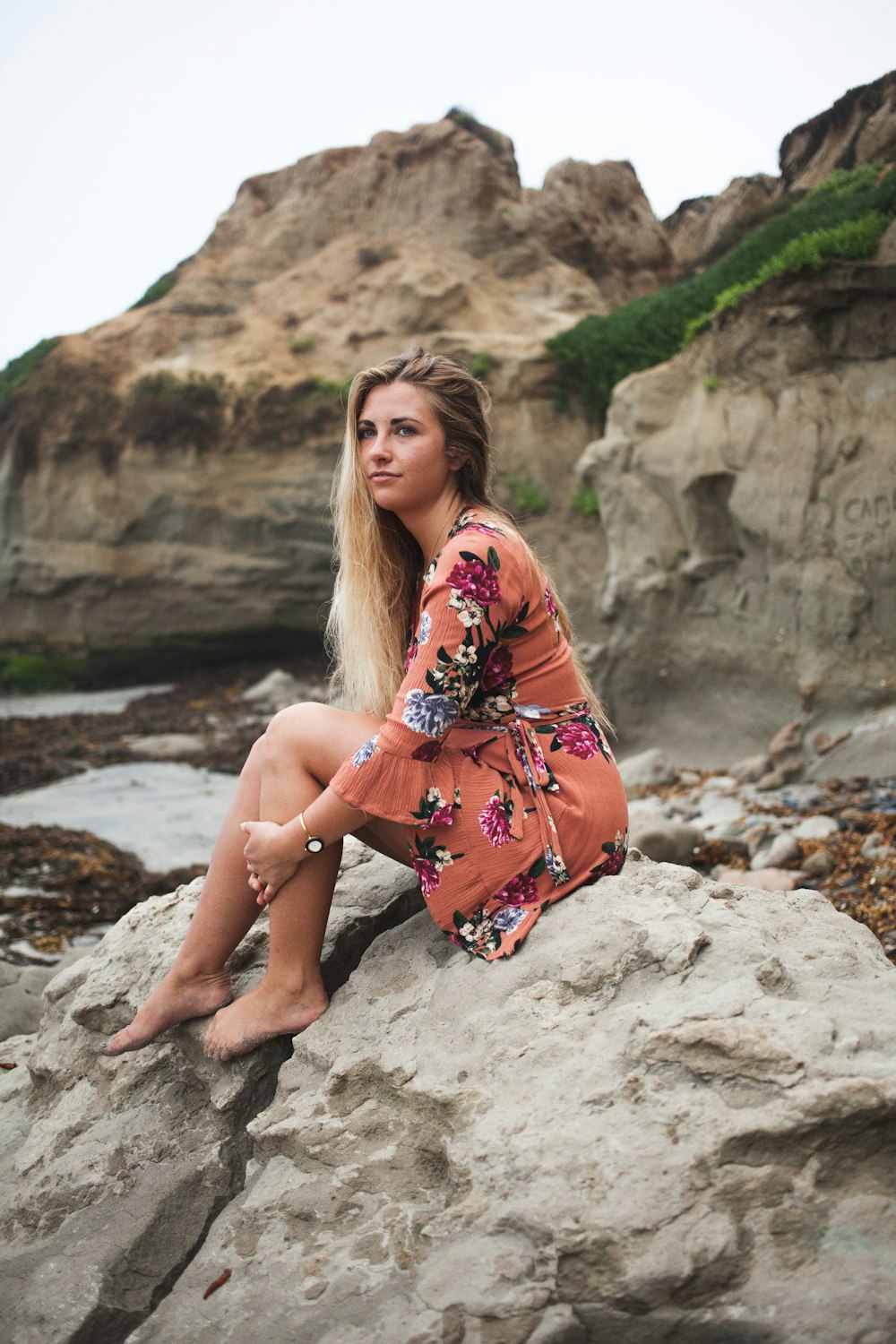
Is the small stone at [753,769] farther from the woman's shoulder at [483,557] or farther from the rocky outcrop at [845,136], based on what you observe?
the woman's shoulder at [483,557]

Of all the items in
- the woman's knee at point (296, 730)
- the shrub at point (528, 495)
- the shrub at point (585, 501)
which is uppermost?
the shrub at point (528, 495)

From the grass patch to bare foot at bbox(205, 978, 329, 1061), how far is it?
12565mm

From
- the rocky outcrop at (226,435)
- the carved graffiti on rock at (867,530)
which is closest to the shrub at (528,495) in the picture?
the rocky outcrop at (226,435)

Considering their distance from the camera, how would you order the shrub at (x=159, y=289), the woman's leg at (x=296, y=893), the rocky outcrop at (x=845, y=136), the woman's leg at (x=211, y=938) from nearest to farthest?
the woman's leg at (x=296, y=893), the woman's leg at (x=211, y=938), the rocky outcrop at (x=845, y=136), the shrub at (x=159, y=289)

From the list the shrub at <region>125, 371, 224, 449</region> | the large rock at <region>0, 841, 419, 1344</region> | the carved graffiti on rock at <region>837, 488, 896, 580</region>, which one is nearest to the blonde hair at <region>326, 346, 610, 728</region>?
the large rock at <region>0, 841, 419, 1344</region>

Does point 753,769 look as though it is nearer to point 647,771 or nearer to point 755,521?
point 647,771

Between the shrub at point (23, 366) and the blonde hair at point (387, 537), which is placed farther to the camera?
the shrub at point (23, 366)

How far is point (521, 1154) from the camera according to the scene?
167 centimetres

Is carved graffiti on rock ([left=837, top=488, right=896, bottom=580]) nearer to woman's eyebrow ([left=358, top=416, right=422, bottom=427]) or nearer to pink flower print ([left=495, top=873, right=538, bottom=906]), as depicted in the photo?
woman's eyebrow ([left=358, top=416, right=422, bottom=427])

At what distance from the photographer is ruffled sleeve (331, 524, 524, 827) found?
2074 mm

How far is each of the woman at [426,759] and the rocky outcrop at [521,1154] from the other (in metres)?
0.11

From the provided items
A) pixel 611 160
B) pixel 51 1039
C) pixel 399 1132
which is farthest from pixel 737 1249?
pixel 611 160

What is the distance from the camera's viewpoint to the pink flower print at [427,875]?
2.16m

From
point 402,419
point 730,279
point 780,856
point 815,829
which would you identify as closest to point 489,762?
point 402,419
